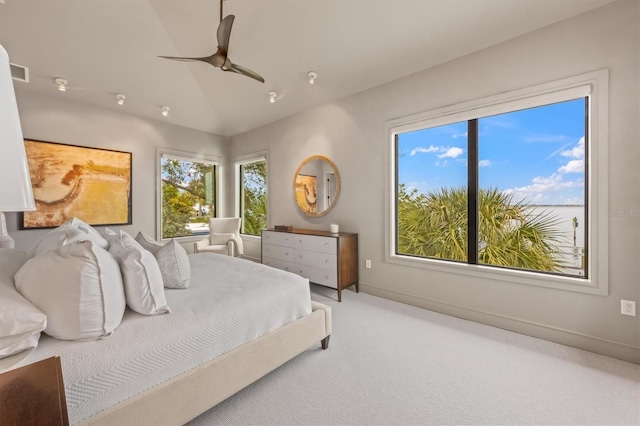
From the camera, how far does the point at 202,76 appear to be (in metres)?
4.20

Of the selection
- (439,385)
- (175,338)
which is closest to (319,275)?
(439,385)

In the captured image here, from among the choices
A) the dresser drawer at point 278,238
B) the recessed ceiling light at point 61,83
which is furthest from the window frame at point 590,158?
the recessed ceiling light at point 61,83

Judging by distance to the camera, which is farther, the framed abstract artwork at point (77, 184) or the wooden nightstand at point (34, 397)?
the framed abstract artwork at point (77, 184)

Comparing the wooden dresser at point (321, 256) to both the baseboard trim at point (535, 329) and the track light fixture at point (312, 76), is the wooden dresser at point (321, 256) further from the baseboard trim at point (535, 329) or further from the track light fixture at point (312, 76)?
the track light fixture at point (312, 76)

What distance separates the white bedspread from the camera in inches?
44.5

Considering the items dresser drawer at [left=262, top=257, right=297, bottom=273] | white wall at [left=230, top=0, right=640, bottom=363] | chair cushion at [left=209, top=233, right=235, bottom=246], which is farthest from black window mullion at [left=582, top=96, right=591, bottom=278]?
chair cushion at [left=209, top=233, right=235, bottom=246]

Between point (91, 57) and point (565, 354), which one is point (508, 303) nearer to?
point (565, 354)

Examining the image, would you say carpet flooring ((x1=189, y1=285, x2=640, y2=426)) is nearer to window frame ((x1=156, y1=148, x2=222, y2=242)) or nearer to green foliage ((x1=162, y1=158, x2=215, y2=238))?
window frame ((x1=156, y1=148, x2=222, y2=242))

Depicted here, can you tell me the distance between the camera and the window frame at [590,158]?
2.18 m

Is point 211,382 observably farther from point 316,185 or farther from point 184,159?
point 184,159

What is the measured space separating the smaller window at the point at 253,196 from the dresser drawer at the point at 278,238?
94cm

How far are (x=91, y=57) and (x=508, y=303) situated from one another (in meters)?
5.61

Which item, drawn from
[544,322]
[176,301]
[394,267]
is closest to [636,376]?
[544,322]

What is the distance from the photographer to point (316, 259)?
369cm
